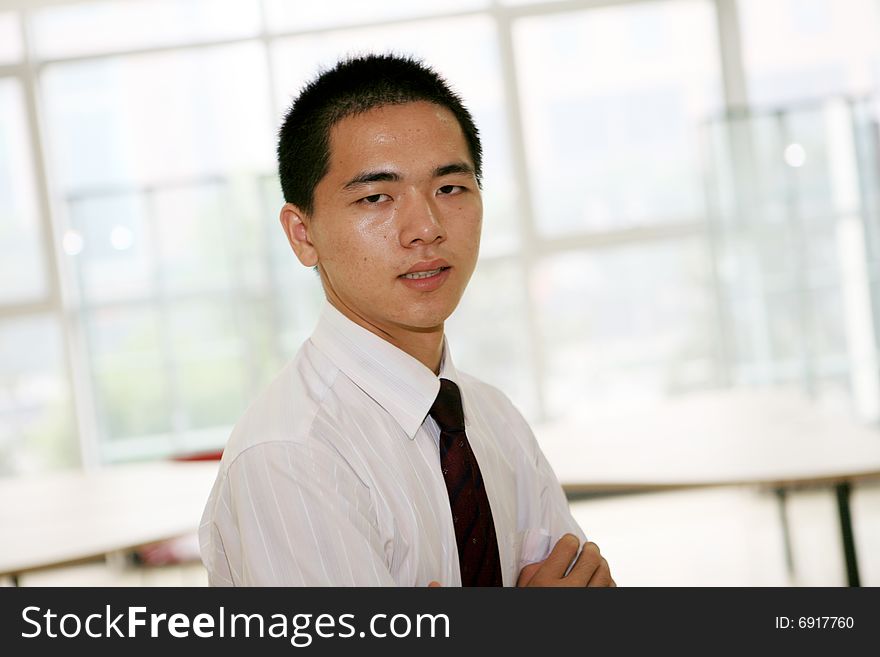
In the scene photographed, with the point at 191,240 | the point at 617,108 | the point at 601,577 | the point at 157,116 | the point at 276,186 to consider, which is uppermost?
the point at 157,116

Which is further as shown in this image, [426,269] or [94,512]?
[94,512]

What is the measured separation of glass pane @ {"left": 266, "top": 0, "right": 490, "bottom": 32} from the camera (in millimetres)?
6324

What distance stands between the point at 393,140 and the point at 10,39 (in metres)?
5.89

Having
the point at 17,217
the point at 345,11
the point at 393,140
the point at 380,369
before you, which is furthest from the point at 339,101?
the point at 17,217

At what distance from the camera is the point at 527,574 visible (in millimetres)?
1437

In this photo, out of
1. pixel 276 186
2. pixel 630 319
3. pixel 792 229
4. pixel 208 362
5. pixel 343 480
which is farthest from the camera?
pixel 630 319

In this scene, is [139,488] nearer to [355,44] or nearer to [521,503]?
[521,503]

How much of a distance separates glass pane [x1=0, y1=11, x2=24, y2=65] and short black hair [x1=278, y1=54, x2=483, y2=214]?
222 inches

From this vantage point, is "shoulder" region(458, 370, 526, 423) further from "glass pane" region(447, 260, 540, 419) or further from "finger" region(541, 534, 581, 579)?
"glass pane" region(447, 260, 540, 419)

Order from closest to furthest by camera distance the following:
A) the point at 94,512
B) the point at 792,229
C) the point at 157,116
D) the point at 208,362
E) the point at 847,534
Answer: the point at 847,534, the point at 94,512, the point at 792,229, the point at 208,362, the point at 157,116

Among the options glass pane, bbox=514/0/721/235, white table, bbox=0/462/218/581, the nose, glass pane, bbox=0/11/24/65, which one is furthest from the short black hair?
glass pane, bbox=0/11/24/65

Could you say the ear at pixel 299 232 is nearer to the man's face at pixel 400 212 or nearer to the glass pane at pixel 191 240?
the man's face at pixel 400 212

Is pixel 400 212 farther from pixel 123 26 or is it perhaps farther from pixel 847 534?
pixel 123 26
